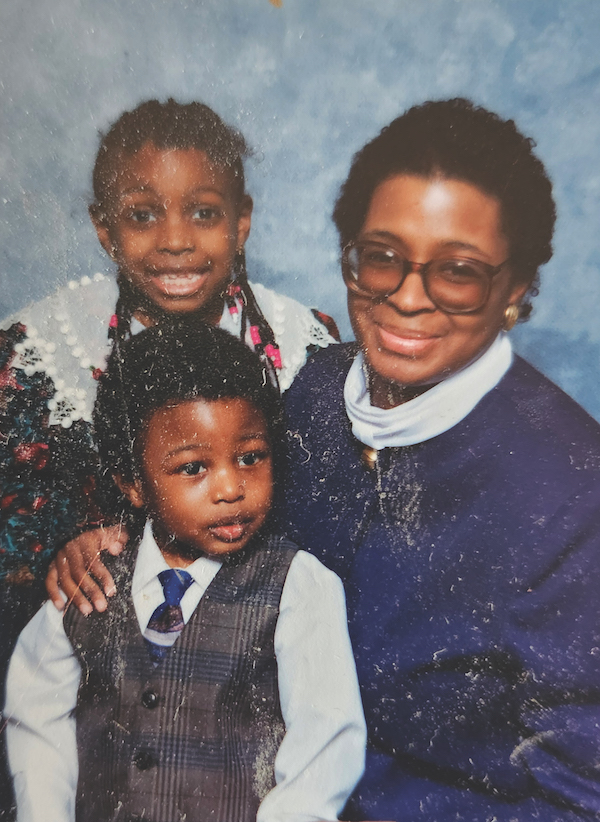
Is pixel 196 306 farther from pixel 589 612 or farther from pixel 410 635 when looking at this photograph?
pixel 589 612

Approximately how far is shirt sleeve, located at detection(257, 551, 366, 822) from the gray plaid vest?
0.11 ft

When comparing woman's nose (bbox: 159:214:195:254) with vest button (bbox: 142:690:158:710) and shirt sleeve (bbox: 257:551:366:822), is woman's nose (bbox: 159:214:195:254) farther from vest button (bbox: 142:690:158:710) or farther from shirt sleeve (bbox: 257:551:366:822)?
vest button (bbox: 142:690:158:710)

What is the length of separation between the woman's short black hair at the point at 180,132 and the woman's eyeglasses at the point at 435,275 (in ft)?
1.21

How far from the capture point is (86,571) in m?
1.67

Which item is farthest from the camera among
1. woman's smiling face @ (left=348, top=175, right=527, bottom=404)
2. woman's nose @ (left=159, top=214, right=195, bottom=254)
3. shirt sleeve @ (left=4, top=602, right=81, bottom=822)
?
shirt sleeve @ (left=4, top=602, right=81, bottom=822)

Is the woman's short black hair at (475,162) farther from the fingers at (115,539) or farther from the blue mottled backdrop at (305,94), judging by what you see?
the fingers at (115,539)

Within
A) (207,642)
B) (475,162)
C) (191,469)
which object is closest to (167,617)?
(207,642)

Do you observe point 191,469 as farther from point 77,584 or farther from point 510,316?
point 510,316

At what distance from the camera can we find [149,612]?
161 cm

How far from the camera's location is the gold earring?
59.6 inches

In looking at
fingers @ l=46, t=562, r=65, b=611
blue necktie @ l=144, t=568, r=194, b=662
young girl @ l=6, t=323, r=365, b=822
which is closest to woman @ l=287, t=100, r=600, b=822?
young girl @ l=6, t=323, r=365, b=822

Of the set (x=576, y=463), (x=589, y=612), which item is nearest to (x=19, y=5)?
(x=576, y=463)

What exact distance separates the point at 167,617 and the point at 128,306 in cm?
81

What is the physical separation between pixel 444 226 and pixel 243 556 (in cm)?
94
